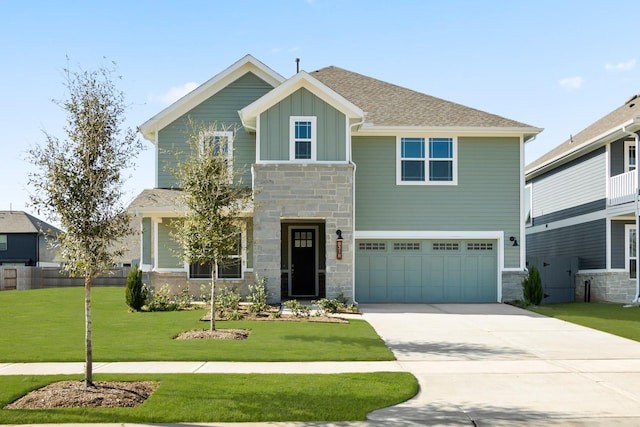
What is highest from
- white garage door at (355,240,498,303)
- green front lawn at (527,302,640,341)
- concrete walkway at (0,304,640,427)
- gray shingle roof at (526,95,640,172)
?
gray shingle roof at (526,95,640,172)

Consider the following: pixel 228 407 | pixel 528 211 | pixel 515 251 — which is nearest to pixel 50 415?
pixel 228 407

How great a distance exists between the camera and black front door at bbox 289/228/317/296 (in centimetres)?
2283

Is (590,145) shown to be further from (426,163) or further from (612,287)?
(426,163)

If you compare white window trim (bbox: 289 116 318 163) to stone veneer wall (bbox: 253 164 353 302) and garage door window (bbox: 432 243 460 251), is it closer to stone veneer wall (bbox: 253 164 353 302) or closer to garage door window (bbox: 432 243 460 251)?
stone veneer wall (bbox: 253 164 353 302)

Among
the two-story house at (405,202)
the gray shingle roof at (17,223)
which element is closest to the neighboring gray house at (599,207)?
the two-story house at (405,202)

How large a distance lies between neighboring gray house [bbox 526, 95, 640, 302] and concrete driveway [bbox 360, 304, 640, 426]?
269 inches

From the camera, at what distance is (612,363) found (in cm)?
1128

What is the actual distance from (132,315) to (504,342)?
9.89m

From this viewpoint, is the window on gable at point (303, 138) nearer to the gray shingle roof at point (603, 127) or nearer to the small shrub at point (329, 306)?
the small shrub at point (329, 306)

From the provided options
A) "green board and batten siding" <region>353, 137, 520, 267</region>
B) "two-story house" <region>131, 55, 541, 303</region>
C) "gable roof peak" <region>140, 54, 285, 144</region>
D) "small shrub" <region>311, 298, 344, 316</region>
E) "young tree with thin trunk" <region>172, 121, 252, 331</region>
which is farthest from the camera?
"gable roof peak" <region>140, 54, 285, 144</region>

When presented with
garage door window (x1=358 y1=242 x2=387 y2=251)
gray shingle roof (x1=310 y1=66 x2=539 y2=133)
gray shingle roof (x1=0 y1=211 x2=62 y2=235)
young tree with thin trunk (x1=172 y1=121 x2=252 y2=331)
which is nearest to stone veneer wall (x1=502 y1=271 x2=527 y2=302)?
garage door window (x1=358 y1=242 x2=387 y2=251)

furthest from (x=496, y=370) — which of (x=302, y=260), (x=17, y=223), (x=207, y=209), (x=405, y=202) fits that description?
(x=17, y=223)

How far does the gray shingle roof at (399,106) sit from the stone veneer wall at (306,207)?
3.12 m

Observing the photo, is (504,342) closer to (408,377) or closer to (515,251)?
(408,377)
